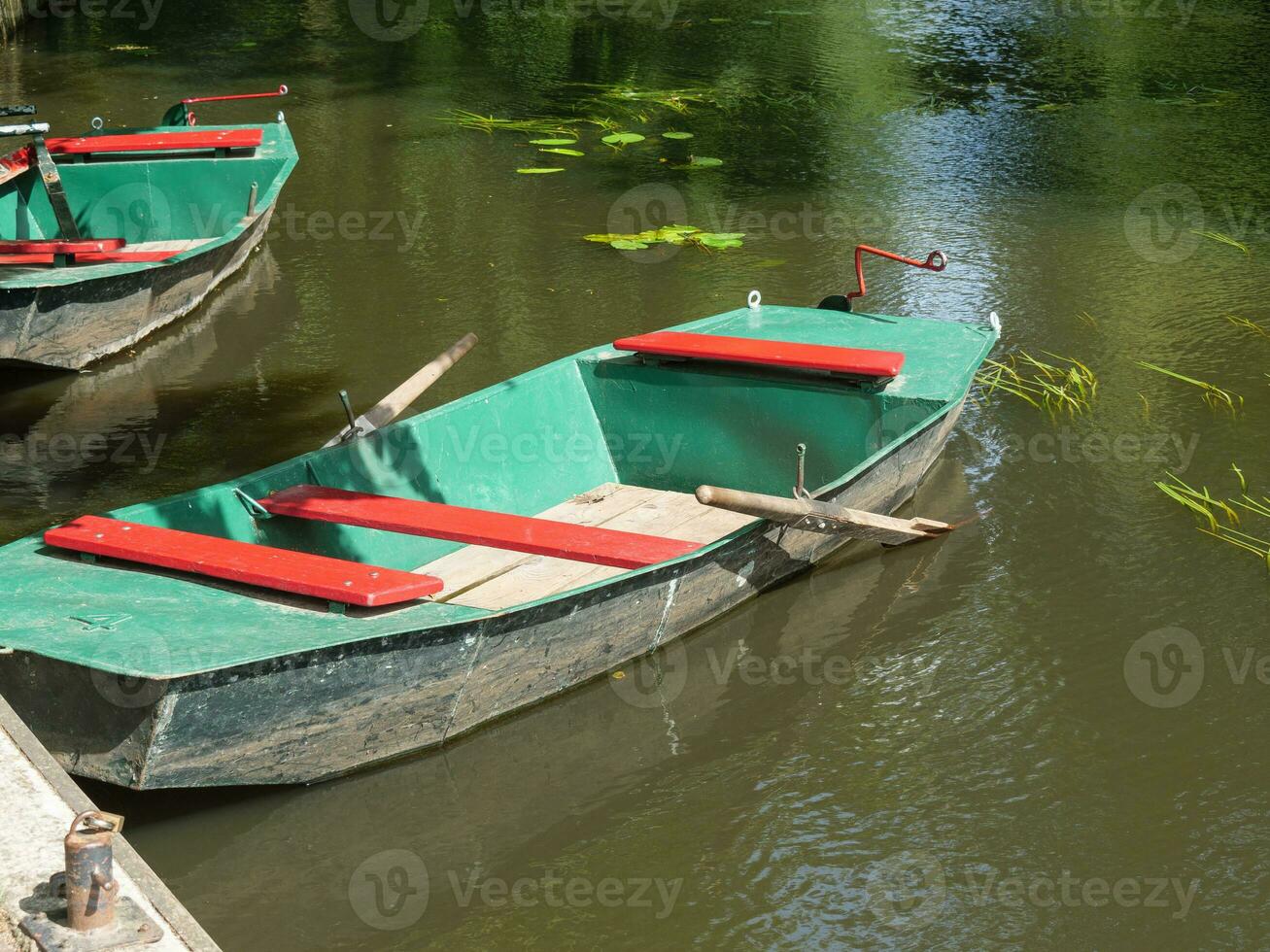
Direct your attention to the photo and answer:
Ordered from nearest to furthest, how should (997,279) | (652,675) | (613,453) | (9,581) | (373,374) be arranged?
(9,581), (652,675), (613,453), (373,374), (997,279)

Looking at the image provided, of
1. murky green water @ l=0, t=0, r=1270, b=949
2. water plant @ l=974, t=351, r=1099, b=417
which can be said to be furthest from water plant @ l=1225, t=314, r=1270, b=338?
water plant @ l=974, t=351, r=1099, b=417

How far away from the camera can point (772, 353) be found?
6184mm

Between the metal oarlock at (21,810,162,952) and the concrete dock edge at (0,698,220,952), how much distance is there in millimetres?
40

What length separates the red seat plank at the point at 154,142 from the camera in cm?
923

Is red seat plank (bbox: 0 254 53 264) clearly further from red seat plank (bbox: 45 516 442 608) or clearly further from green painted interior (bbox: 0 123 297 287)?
red seat plank (bbox: 45 516 442 608)

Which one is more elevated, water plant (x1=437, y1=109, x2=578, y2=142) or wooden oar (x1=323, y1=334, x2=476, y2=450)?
water plant (x1=437, y1=109, x2=578, y2=142)

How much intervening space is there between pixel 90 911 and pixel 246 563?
1.50 metres

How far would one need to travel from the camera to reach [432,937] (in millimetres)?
4094

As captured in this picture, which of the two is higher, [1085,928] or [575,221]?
[575,221]

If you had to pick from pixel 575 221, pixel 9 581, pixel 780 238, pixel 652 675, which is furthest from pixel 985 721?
pixel 575 221

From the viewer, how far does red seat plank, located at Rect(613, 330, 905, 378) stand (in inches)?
238

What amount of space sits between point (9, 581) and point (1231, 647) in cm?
407

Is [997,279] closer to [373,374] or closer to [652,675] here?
[373,374]

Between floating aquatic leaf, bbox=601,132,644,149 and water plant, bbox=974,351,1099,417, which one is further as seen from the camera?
floating aquatic leaf, bbox=601,132,644,149
